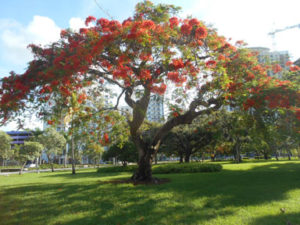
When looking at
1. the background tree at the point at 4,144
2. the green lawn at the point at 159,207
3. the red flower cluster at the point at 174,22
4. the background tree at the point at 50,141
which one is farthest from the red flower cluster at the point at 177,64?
the background tree at the point at 4,144

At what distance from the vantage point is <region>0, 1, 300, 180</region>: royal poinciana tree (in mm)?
7945

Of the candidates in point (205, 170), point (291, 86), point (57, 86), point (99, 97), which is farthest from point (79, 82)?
point (205, 170)

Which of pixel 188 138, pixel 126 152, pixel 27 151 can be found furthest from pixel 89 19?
Answer: pixel 27 151

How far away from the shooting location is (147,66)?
31.8 ft

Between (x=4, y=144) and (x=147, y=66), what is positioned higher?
(x=147, y=66)

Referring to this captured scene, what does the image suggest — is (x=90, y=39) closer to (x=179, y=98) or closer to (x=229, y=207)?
(x=179, y=98)

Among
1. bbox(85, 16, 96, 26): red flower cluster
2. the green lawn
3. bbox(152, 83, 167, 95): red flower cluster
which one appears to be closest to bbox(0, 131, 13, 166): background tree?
the green lawn

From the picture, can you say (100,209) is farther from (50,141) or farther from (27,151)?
(50,141)

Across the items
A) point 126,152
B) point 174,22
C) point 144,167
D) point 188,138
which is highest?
point 174,22

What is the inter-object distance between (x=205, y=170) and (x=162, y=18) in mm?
13560

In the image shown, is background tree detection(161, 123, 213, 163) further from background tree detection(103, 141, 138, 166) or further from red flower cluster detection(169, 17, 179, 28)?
red flower cluster detection(169, 17, 179, 28)

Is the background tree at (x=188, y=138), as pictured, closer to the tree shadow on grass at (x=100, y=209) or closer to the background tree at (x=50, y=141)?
the tree shadow on grass at (x=100, y=209)

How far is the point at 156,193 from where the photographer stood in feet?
29.0

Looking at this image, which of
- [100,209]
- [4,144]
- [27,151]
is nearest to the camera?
[100,209]
